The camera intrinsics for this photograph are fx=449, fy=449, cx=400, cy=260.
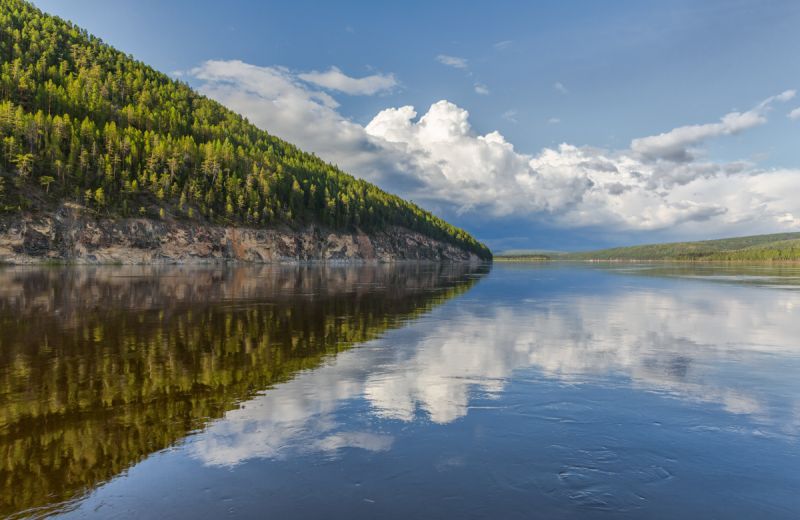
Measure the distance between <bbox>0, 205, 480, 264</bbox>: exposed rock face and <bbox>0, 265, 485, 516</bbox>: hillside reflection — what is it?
8342cm

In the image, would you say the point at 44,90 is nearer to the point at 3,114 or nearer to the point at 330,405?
the point at 3,114

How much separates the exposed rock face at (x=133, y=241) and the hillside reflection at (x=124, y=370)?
83.4 m

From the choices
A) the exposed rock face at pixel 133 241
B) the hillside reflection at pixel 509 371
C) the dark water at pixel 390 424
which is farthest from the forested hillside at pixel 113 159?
the hillside reflection at pixel 509 371

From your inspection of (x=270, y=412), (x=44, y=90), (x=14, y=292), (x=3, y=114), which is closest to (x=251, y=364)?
(x=270, y=412)

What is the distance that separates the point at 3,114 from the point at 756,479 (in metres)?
162

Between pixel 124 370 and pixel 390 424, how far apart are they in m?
10.7

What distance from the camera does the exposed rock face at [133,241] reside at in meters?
101

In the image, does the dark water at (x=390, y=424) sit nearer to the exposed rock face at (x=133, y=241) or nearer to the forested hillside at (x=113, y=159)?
the exposed rock face at (x=133, y=241)

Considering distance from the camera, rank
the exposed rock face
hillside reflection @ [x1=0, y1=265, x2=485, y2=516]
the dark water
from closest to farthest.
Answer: the dark water < hillside reflection @ [x1=0, y1=265, x2=485, y2=516] < the exposed rock face

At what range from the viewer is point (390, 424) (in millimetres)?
11805

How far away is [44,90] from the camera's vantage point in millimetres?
149375

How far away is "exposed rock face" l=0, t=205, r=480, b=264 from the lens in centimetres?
10125

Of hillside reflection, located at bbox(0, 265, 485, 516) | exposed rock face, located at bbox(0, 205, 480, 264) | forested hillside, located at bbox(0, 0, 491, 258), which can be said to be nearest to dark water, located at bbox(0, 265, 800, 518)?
hillside reflection, located at bbox(0, 265, 485, 516)

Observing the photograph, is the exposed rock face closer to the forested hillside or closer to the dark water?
the forested hillside
